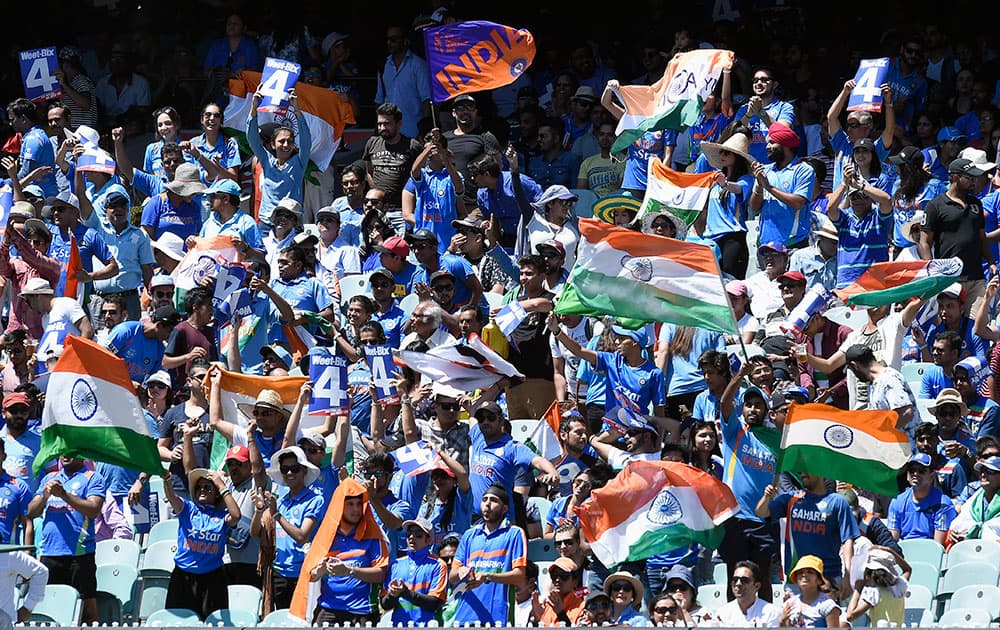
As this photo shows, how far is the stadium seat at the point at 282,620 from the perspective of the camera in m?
14.3

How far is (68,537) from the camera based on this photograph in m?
15.5

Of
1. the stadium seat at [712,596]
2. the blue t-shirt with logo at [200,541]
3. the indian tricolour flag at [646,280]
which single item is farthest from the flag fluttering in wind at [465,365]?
the stadium seat at [712,596]

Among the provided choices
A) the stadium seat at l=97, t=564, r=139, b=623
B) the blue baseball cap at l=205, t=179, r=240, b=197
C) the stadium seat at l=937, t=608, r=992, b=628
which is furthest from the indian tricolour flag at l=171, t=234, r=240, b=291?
the stadium seat at l=937, t=608, r=992, b=628

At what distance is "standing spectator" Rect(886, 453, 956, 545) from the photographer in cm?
1609

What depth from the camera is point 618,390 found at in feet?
54.4

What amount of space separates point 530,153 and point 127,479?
6.31 meters

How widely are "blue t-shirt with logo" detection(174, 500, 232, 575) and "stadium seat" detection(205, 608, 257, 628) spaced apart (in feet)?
1.16

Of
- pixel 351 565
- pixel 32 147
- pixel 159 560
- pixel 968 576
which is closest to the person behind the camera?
pixel 351 565

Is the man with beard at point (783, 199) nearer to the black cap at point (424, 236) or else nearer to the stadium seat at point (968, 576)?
the black cap at point (424, 236)

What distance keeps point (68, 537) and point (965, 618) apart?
5919 millimetres

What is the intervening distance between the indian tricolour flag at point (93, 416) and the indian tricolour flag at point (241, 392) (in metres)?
0.76

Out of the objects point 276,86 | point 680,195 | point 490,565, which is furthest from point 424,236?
point 490,565

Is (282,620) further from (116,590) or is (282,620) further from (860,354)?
(860,354)

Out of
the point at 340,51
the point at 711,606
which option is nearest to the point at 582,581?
the point at 711,606
